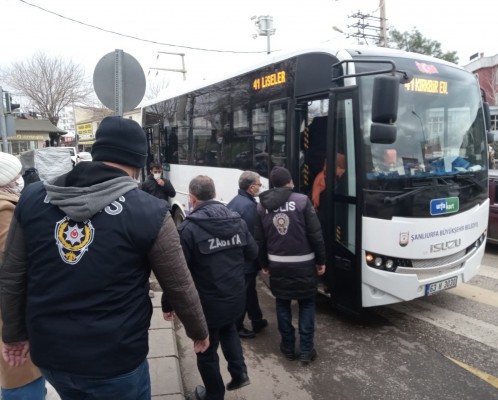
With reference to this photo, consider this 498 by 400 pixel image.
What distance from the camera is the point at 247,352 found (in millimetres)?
4270

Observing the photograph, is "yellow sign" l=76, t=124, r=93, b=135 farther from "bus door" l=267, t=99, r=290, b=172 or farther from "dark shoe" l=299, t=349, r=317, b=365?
"dark shoe" l=299, t=349, r=317, b=365

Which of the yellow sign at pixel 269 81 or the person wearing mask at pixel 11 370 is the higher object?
the yellow sign at pixel 269 81

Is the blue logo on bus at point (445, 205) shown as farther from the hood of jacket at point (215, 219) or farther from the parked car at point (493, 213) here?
the parked car at point (493, 213)

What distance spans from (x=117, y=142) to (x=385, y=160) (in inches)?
120

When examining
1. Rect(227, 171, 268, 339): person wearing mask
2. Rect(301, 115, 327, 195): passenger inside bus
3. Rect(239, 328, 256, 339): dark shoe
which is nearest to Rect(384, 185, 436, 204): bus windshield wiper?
Rect(301, 115, 327, 195): passenger inside bus

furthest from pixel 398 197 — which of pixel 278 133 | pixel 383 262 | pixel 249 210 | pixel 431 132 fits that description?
pixel 278 133

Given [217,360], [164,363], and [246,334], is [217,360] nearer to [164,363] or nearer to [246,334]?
[164,363]

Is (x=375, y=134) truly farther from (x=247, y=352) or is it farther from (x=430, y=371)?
(x=247, y=352)

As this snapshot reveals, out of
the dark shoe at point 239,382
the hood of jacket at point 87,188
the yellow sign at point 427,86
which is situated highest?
the yellow sign at point 427,86

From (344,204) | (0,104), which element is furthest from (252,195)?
(0,104)

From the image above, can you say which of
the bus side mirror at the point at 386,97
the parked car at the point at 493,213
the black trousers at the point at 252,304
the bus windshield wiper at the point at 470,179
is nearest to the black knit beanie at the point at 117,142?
the bus side mirror at the point at 386,97

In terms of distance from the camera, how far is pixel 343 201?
439cm

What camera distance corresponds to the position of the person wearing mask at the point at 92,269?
1733 mm

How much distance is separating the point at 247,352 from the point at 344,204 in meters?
1.85
